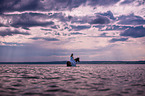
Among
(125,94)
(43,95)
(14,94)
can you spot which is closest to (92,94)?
(125,94)

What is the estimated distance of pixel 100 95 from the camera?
1295 centimetres

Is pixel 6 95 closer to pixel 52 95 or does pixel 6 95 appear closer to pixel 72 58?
pixel 52 95

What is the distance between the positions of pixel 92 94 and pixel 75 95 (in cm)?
142

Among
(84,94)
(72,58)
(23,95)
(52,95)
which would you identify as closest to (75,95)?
(84,94)

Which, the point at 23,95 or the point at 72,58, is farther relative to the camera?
the point at 72,58

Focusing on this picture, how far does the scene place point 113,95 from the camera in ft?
42.5

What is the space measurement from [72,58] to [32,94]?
6137cm

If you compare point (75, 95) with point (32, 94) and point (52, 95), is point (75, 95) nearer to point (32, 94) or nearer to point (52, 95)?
point (52, 95)

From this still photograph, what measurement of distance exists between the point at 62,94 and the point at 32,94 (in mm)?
2408

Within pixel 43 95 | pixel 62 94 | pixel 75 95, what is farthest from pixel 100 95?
pixel 43 95

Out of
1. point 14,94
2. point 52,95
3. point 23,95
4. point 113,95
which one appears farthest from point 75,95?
point 14,94

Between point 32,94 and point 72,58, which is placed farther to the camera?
point 72,58

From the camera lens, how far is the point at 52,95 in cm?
1304

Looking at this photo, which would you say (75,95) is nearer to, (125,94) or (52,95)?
(52,95)
